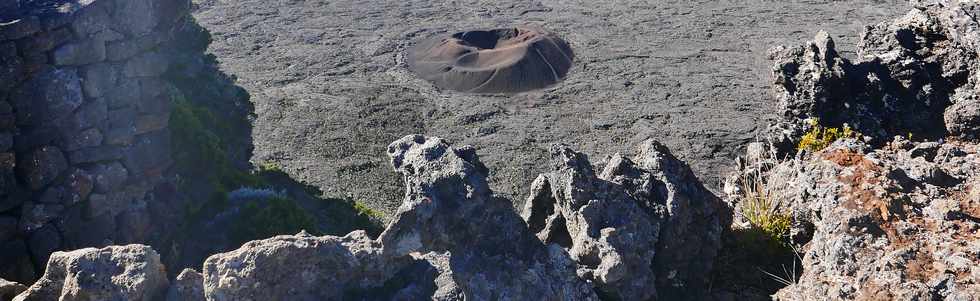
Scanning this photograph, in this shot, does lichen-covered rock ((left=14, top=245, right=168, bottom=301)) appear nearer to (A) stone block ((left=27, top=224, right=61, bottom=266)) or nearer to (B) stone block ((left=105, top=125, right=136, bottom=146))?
(A) stone block ((left=27, top=224, right=61, bottom=266))

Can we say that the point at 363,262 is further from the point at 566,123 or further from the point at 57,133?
the point at 566,123

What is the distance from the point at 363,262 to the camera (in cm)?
459

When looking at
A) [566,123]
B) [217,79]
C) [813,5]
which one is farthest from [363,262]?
[813,5]

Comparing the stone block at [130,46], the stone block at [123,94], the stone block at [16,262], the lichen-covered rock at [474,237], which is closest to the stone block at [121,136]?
the stone block at [123,94]

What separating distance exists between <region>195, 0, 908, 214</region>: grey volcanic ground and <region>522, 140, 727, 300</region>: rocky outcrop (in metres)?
3.22

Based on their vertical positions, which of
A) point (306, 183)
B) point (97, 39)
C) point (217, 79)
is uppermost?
point (97, 39)

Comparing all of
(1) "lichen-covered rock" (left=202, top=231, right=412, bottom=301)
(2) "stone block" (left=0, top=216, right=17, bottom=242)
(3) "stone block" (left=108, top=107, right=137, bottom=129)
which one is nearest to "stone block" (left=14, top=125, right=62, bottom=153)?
(3) "stone block" (left=108, top=107, right=137, bottom=129)

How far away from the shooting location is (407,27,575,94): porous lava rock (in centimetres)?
1275

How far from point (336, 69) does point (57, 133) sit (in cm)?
715

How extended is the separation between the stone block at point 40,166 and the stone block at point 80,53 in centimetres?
67

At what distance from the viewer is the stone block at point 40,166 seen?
640 cm

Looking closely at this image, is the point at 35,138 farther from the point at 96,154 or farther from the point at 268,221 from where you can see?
the point at 268,221

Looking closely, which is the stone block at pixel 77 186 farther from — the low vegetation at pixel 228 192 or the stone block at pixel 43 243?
the low vegetation at pixel 228 192

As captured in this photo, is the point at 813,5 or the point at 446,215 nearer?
the point at 446,215
